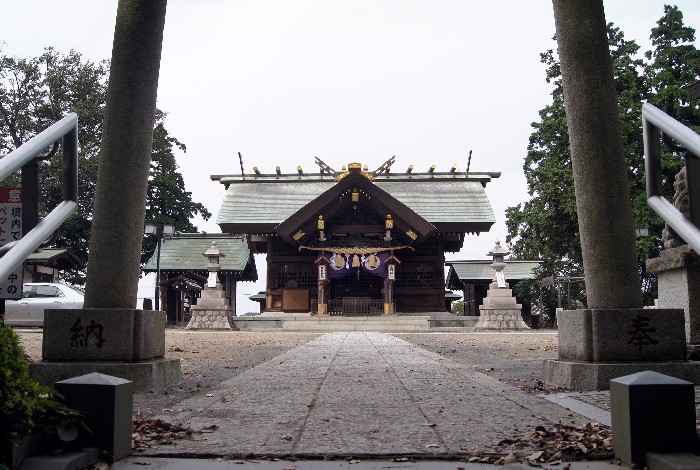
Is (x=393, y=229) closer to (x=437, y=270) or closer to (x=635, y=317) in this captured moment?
(x=437, y=270)

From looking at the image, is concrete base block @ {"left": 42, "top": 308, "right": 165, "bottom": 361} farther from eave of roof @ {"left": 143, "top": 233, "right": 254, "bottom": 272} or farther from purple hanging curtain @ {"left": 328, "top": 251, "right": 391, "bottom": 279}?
eave of roof @ {"left": 143, "top": 233, "right": 254, "bottom": 272}

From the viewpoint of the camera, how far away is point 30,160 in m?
3.81

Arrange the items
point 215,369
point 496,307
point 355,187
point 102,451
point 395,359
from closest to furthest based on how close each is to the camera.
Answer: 1. point 102,451
2. point 215,369
3. point 395,359
4. point 496,307
5. point 355,187

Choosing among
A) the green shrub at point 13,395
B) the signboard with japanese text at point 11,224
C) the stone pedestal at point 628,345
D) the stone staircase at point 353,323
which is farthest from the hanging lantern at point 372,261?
the green shrub at point 13,395

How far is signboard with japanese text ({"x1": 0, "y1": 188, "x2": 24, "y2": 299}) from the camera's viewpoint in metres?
4.72

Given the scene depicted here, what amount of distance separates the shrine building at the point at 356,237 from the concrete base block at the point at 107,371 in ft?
75.9

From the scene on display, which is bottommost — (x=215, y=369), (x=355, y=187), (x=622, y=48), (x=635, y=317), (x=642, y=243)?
(x=215, y=369)

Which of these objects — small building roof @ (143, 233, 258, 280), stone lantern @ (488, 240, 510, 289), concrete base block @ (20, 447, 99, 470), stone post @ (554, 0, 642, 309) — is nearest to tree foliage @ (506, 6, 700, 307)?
stone lantern @ (488, 240, 510, 289)

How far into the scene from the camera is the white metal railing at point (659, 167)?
11.5 ft

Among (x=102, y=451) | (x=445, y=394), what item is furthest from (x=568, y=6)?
(x=102, y=451)

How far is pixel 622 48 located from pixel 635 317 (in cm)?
2450

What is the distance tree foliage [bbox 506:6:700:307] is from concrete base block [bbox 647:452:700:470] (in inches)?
898

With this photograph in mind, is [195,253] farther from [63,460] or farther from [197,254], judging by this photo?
[63,460]

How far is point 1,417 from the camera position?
2643 mm
